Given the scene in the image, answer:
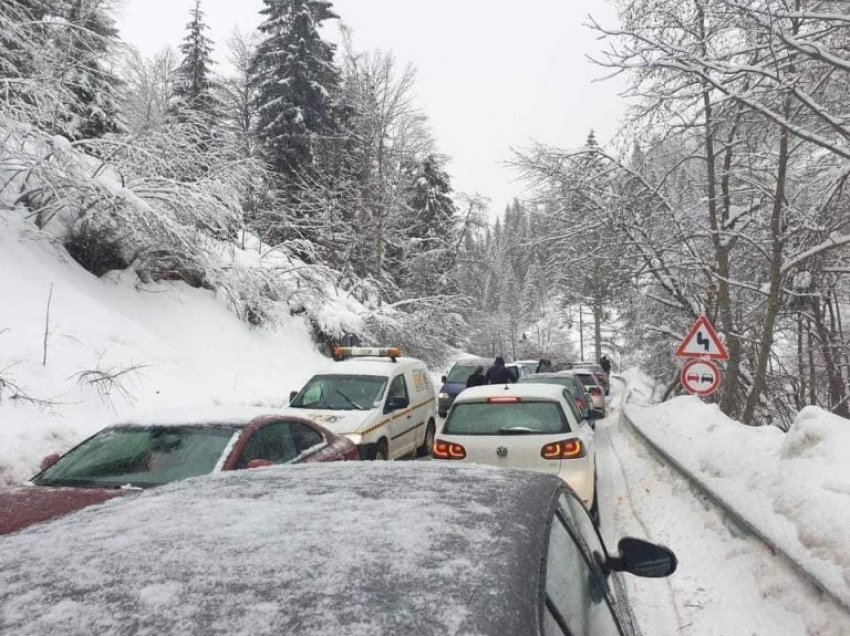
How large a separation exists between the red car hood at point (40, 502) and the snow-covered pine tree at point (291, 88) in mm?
24598

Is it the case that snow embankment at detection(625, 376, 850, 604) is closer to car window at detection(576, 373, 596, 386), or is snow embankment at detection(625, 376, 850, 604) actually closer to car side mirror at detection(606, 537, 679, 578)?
car side mirror at detection(606, 537, 679, 578)

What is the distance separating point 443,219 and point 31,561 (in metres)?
37.9

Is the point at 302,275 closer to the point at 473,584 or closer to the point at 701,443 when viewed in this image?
the point at 701,443

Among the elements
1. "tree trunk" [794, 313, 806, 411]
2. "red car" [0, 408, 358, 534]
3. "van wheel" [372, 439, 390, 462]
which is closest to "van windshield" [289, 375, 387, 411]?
"van wheel" [372, 439, 390, 462]

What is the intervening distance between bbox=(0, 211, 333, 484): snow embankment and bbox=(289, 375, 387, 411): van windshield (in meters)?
3.09

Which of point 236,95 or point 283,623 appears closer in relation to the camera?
point 283,623

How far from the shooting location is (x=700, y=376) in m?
11.3

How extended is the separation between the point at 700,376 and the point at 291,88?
902 inches

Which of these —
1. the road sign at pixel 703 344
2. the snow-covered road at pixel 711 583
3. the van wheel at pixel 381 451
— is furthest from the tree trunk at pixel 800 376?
the van wheel at pixel 381 451

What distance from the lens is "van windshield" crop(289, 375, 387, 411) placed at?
9570 millimetres

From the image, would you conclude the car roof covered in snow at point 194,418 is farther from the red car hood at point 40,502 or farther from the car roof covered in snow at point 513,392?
the car roof covered in snow at point 513,392

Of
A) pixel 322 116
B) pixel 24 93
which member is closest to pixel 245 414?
pixel 24 93

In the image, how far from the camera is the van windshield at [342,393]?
9.57m

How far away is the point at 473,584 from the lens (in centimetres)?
141
